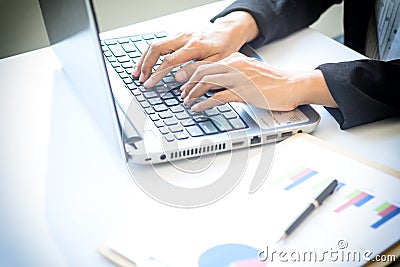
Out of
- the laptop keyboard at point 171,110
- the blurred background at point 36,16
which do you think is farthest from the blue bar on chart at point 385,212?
the blurred background at point 36,16

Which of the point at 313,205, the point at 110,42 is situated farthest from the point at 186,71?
the point at 313,205

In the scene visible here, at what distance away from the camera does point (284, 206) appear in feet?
2.29

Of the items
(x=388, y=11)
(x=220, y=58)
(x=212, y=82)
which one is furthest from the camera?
(x=388, y=11)

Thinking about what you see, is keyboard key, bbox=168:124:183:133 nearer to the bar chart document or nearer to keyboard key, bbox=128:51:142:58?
the bar chart document

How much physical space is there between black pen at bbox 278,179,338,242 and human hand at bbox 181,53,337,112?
0.18 meters

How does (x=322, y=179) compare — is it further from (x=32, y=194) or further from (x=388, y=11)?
(x=388, y=11)

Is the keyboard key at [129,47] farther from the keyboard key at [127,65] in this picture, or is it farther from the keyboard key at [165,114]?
the keyboard key at [165,114]

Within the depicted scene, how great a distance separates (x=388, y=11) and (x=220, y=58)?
15.5 inches

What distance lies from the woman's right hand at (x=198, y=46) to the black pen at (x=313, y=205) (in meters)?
0.31

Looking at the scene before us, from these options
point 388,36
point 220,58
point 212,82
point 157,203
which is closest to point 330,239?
point 157,203

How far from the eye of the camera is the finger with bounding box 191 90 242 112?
2.78 feet

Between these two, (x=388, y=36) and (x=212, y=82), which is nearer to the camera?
(x=212, y=82)

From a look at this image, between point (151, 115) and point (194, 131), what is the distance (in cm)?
8

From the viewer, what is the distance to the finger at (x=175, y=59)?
93cm
